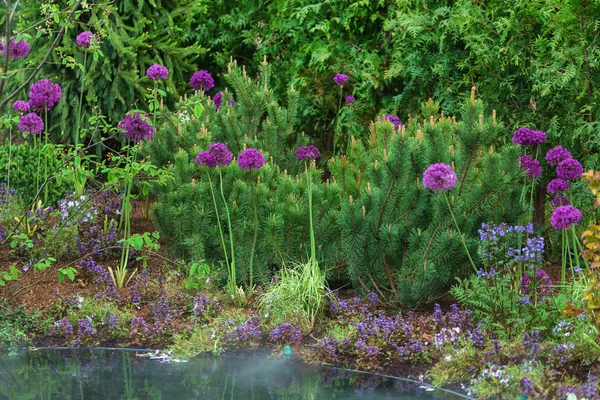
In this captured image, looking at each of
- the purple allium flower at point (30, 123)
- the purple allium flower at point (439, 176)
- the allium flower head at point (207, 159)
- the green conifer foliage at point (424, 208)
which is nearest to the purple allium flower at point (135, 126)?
the allium flower head at point (207, 159)

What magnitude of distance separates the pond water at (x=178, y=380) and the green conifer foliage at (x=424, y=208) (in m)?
0.97

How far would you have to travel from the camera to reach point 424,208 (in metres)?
5.87

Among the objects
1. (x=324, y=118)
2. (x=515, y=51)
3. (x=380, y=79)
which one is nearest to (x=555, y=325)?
(x=515, y=51)

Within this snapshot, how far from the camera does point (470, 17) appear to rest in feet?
23.1

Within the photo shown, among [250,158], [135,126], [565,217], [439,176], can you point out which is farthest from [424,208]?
[135,126]

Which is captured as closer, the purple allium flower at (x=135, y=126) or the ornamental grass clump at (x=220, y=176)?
the ornamental grass clump at (x=220, y=176)

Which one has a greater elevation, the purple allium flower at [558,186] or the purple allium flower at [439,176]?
the purple allium flower at [439,176]

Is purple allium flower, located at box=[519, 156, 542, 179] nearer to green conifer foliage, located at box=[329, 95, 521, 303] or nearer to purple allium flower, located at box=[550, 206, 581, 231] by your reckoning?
green conifer foliage, located at box=[329, 95, 521, 303]

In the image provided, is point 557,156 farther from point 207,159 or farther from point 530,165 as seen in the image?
point 207,159

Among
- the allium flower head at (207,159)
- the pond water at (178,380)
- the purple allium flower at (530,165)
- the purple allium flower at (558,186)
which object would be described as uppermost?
the allium flower head at (207,159)

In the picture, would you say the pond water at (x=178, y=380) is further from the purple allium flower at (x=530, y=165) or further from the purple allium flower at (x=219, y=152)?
the purple allium flower at (x=530, y=165)

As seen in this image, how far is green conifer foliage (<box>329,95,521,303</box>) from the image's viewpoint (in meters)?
5.74

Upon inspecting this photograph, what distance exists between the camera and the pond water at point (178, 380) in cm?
486

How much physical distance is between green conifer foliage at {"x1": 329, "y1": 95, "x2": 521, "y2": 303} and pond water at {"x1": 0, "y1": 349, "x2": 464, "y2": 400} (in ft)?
3.19
